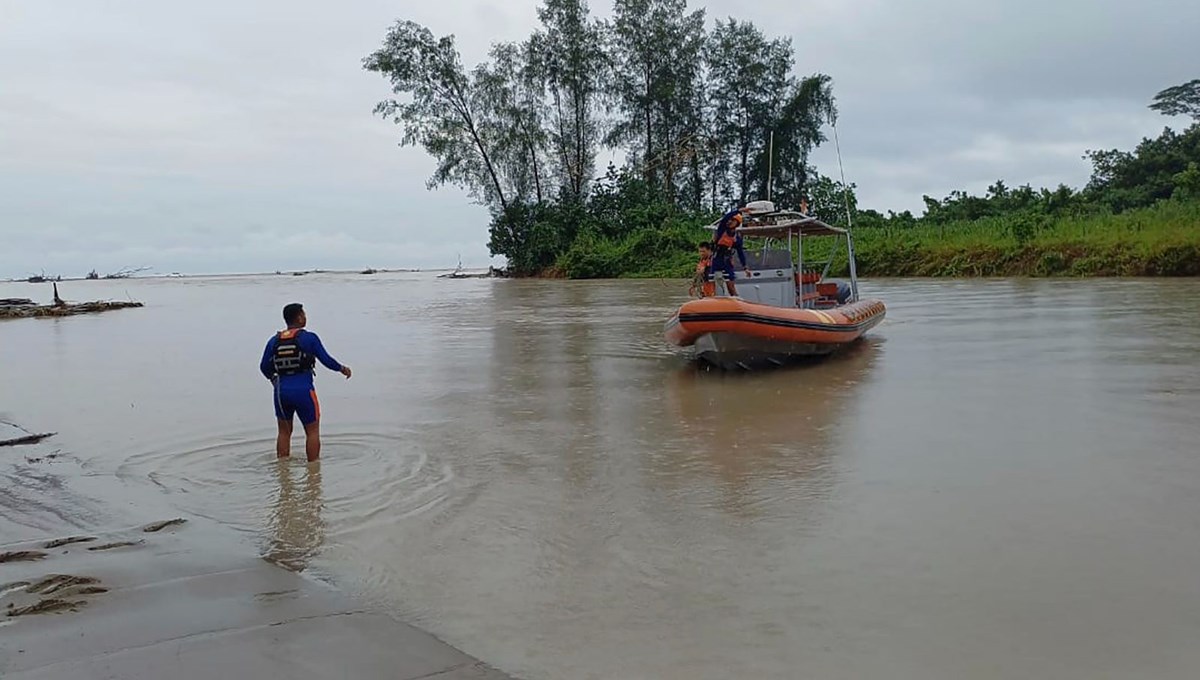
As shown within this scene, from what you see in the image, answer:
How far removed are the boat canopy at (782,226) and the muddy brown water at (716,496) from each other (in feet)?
5.19

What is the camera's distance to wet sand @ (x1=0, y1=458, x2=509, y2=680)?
10.6 feet

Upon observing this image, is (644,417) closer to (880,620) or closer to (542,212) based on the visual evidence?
(880,620)

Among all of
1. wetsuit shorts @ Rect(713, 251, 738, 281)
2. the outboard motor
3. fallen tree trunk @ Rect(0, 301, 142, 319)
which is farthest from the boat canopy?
fallen tree trunk @ Rect(0, 301, 142, 319)

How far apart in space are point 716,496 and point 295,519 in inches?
90.9

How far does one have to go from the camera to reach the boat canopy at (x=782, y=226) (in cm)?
1148

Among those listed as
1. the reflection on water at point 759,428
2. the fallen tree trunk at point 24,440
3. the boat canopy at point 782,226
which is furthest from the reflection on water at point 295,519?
the boat canopy at point 782,226

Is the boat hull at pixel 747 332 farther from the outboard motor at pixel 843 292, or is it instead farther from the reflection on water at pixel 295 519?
the reflection on water at pixel 295 519

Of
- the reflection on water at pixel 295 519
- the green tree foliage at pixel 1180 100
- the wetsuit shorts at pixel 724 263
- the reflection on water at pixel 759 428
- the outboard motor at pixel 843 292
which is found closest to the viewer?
the reflection on water at pixel 295 519

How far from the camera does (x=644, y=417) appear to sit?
8.17 meters

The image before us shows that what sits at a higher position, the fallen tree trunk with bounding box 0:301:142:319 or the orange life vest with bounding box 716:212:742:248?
the orange life vest with bounding box 716:212:742:248

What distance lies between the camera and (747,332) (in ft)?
33.2

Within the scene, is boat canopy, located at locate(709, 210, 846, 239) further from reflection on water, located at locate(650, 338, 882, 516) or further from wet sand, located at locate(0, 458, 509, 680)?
wet sand, located at locate(0, 458, 509, 680)

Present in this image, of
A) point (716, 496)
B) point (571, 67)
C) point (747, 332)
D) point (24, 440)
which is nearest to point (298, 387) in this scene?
point (24, 440)

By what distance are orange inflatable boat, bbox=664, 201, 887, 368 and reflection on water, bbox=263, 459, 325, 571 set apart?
15.7ft
